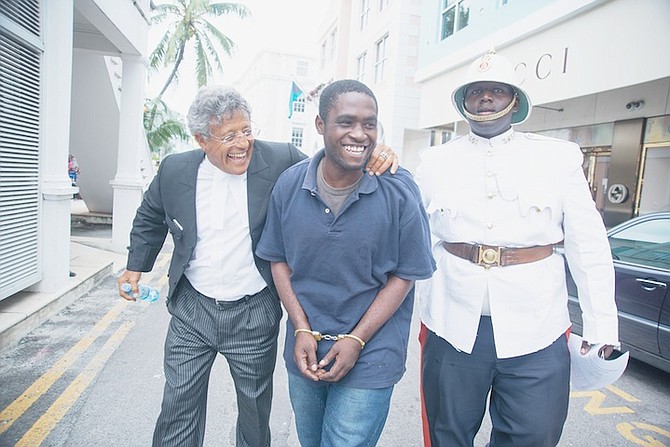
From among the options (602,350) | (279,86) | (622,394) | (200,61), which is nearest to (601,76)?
(622,394)

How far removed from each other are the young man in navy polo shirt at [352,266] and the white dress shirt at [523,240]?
388mm

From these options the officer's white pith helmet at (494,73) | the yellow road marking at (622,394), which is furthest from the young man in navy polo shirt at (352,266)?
the yellow road marking at (622,394)

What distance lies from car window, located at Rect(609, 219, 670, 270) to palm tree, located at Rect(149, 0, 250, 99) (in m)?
19.2

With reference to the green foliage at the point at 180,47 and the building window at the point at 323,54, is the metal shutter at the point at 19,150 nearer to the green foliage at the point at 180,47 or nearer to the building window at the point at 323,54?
the green foliage at the point at 180,47

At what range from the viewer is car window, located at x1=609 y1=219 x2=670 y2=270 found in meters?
4.11

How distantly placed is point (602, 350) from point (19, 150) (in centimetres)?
517

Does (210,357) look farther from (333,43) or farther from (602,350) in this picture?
(333,43)

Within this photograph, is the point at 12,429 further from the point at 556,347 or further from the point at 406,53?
the point at 406,53

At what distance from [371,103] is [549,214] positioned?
95 cm

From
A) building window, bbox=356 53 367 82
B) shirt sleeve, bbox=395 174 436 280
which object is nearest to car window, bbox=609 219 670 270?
shirt sleeve, bbox=395 174 436 280

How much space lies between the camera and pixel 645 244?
4367mm

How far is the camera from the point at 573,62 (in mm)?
7914

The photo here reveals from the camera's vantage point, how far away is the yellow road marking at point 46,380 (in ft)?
10.2

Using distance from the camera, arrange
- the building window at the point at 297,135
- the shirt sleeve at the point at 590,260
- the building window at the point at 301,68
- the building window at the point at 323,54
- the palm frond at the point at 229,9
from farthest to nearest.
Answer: the building window at the point at 301,68 < the building window at the point at 297,135 < the building window at the point at 323,54 < the palm frond at the point at 229,9 < the shirt sleeve at the point at 590,260
